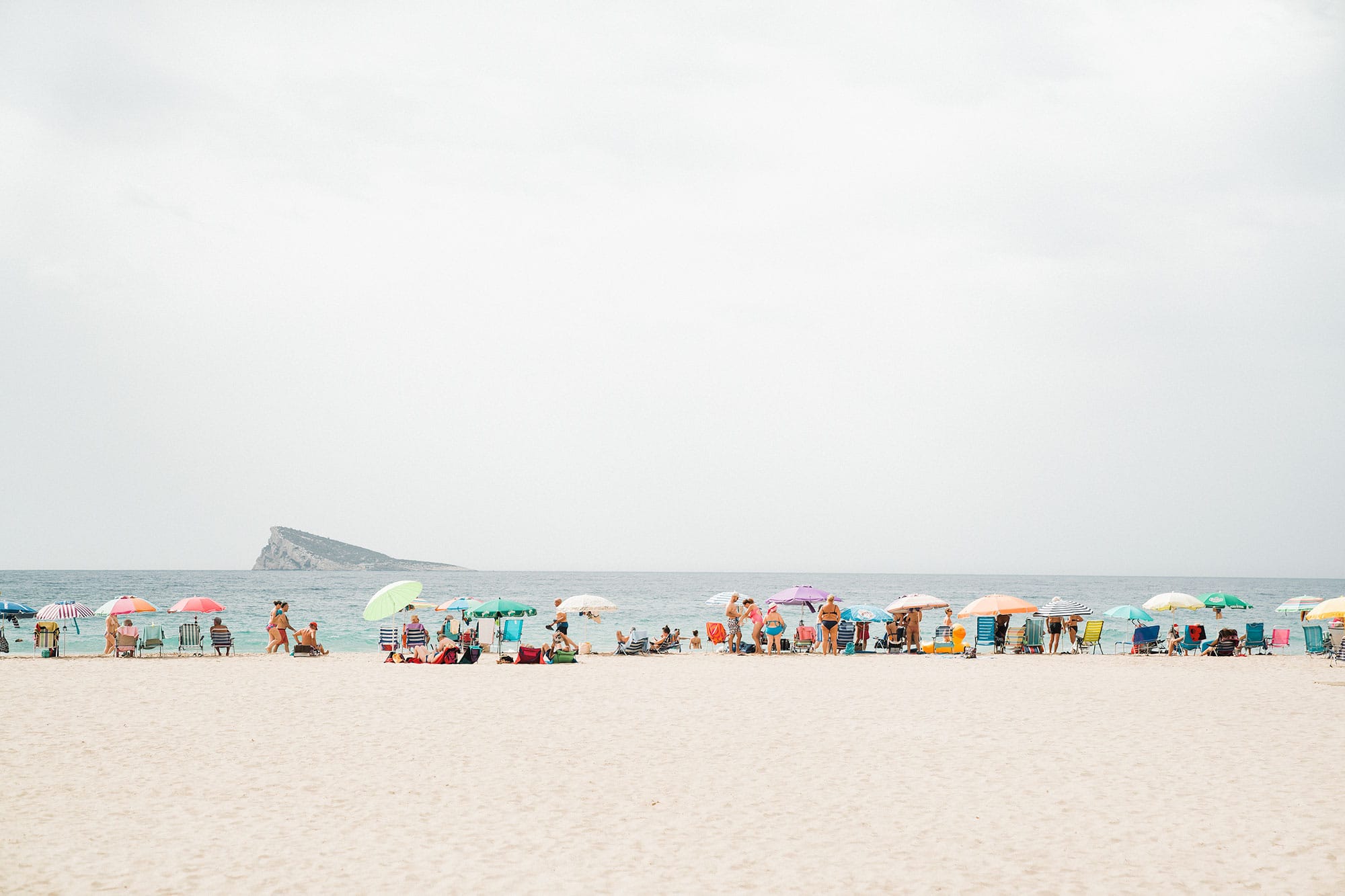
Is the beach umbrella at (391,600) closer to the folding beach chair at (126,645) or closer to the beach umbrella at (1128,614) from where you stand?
the folding beach chair at (126,645)

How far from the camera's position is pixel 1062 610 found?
77.8ft

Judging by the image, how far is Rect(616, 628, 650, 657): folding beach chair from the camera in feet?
74.1

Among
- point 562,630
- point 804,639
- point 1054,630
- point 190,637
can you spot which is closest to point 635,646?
point 562,630

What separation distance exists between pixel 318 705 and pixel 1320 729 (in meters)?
12.1

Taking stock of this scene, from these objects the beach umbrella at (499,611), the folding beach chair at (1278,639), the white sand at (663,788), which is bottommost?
the folding beach chair at (1278,639)

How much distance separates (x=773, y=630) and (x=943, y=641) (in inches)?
171

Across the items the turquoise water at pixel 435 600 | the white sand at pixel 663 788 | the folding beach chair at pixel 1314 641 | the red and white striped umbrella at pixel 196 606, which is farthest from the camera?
the turquoise water at pixel 435 600

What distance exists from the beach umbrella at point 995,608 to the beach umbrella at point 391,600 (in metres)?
13.0

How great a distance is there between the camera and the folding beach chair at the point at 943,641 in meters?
23.0

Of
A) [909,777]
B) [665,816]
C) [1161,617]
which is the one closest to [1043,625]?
[909,777]

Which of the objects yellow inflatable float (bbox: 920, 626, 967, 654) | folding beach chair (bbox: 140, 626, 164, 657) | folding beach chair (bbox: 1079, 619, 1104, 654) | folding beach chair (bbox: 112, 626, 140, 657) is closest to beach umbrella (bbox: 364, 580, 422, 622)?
folding beach chair (bbox: 140, 626, 164, 657)

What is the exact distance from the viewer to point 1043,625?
25047 millimetres

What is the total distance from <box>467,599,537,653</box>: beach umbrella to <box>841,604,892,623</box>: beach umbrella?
7482 mm

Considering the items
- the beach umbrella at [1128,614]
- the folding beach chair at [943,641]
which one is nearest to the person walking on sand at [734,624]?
the folding beach chair at [943,641]
